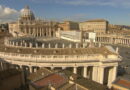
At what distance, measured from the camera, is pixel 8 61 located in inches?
1411

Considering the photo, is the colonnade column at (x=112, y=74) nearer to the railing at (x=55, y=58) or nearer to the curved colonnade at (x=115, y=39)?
the railing at (x=55, y=58)

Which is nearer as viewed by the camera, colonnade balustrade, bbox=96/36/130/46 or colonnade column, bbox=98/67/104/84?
colonnade column, bbox=98/67/104/84

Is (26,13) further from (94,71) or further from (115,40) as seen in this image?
(94,71)

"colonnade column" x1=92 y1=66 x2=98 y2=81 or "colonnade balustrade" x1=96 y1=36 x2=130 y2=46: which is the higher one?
"colonnade column" x1=92 y1=66 x2=98 y2=81

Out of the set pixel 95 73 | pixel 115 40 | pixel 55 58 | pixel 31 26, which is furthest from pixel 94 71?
pixel 31 26

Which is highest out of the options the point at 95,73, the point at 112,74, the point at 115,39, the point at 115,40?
the point at 95,73

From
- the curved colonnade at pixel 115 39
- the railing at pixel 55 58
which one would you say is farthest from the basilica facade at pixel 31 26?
the railing at pixel 55 58

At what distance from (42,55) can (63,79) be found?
1349 cm

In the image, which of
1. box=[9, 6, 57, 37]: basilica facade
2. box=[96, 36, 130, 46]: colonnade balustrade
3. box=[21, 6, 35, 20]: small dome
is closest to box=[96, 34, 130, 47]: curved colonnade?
box=[96, 36, 130, 46]: colonnade balustrade

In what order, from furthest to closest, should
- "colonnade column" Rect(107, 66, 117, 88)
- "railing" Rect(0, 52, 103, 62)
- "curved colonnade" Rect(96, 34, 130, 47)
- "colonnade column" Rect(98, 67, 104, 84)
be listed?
"curved colonnade" Rect(96, 34, 130, 47), "colonnade column" Rect(107, 66, 117, 88), "colonnade column" Rect(98, 67, 104, 84), "railing" Rect(0, 52, 103, 62)

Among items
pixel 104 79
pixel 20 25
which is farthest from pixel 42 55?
pixel 20 25

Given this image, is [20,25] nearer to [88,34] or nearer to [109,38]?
[88,34]

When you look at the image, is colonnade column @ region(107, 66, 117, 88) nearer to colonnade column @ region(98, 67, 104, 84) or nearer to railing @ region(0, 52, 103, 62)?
colonnade column @ region(98, 67, 104, 84)

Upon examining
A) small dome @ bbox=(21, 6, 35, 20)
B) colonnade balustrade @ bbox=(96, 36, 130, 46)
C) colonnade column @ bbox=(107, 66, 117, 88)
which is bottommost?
colonnade balustrade @ bbox=(96, 36, 130, 46)
